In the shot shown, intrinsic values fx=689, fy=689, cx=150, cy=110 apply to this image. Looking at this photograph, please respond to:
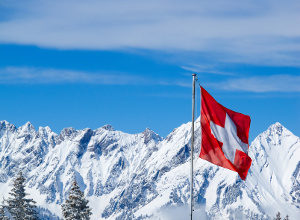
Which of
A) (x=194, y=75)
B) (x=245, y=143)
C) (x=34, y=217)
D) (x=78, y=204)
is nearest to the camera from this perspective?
(x=194, y=75)

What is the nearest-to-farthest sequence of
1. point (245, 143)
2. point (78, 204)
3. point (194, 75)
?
point (194, 75)
point (245, 143)
point (78, 204)

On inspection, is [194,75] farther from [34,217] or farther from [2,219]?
[2,219]

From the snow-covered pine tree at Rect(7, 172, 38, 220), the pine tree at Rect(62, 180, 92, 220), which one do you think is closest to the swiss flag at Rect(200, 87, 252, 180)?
the pine tree at Rect(62, 180, 92, 220)

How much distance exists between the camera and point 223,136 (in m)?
Result: 32.4

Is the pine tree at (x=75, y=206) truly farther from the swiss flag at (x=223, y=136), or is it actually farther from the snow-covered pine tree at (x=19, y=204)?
the swiss flag at (x=223, y=136)

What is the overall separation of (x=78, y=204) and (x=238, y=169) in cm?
1869

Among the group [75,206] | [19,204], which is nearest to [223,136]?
[75,206]

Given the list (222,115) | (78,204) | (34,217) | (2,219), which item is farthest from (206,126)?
(2,219)

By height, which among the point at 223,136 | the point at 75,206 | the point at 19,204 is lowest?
the point at 223,136

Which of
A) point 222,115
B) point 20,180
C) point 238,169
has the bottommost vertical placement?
point 238,169

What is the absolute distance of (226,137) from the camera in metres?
32.6

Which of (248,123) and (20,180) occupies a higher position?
(20,180)

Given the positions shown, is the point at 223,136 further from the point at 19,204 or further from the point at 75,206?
the point at 19,204

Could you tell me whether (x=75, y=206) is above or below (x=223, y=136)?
above
